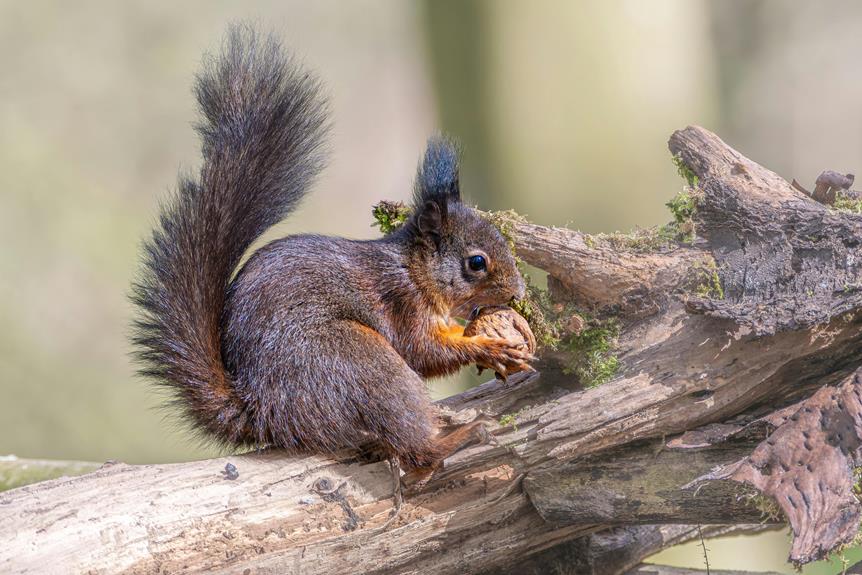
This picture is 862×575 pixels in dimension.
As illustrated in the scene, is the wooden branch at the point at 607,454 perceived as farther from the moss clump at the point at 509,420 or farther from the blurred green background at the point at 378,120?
the blurred green background at the point at 378,120

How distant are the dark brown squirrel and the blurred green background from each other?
1.17 m

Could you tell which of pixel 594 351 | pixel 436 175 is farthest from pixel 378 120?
pixel 594 351

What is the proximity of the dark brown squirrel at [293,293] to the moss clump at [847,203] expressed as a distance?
619 millimetres

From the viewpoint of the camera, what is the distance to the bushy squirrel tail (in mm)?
1495

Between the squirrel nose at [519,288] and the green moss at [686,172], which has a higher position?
the green moss at [686,172]

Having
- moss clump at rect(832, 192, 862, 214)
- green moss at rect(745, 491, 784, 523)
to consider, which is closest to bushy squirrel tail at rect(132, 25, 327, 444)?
green moss at rect(745, 491, 784, 523)

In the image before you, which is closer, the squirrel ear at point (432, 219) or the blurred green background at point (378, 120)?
the squirrel ear at point (432, 219)

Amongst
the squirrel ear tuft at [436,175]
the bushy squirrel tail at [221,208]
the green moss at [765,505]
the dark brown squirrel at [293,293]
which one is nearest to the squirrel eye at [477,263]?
the dark brown squirrel at [293,293]

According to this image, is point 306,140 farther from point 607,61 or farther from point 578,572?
point 607,61

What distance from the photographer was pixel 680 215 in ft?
5.57

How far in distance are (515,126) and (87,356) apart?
81.7 inches

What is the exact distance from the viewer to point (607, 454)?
5.05 ft

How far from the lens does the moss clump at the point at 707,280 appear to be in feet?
5.24

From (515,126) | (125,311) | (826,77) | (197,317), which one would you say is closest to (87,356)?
(125,311)
